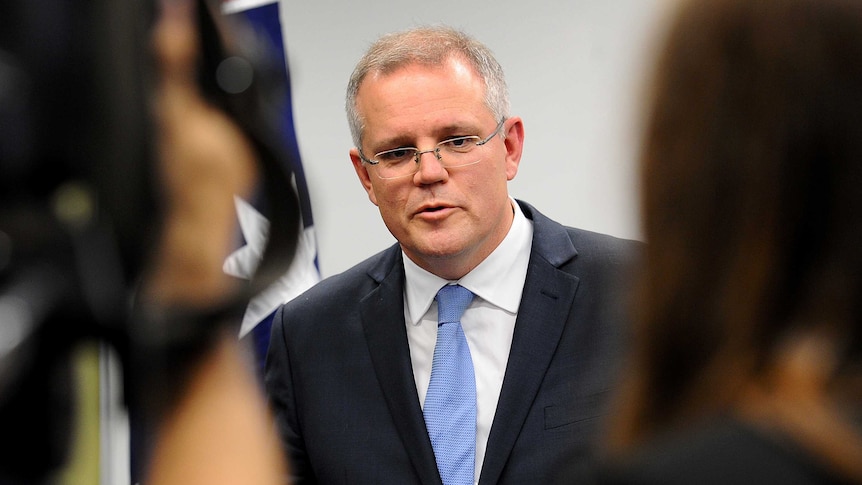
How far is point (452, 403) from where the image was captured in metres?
1.92

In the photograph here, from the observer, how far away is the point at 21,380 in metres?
0.51

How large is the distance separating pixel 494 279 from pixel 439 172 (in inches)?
10.1

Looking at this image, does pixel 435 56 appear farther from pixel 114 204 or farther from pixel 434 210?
pixel 114 204

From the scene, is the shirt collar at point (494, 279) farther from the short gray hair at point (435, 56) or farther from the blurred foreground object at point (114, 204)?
the blurred foreground object at point (114, 204)

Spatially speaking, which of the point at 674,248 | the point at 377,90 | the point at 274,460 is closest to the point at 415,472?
the point at 377,90

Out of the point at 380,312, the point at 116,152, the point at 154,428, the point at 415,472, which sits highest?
the point at 116,152

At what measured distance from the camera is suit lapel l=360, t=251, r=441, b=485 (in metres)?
1.90

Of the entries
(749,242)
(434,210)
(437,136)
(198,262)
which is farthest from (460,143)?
(198,262)

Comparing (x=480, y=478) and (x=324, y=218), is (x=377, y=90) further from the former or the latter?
(x=324, y=218)

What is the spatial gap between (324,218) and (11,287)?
9.46 feet

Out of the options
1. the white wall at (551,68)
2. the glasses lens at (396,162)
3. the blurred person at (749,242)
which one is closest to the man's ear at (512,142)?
the glasses lens at (396,162)

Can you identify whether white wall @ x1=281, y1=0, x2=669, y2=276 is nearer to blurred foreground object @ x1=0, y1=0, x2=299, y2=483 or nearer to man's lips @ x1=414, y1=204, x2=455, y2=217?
man's lips @ x1=414, y1=204, x2=455, y2=217

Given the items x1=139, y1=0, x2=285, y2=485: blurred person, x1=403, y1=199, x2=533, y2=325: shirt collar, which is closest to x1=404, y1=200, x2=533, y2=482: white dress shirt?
x1=403, y1=199, x2=533, y2=325: shirt collar

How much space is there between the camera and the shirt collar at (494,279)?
6.65 feet
